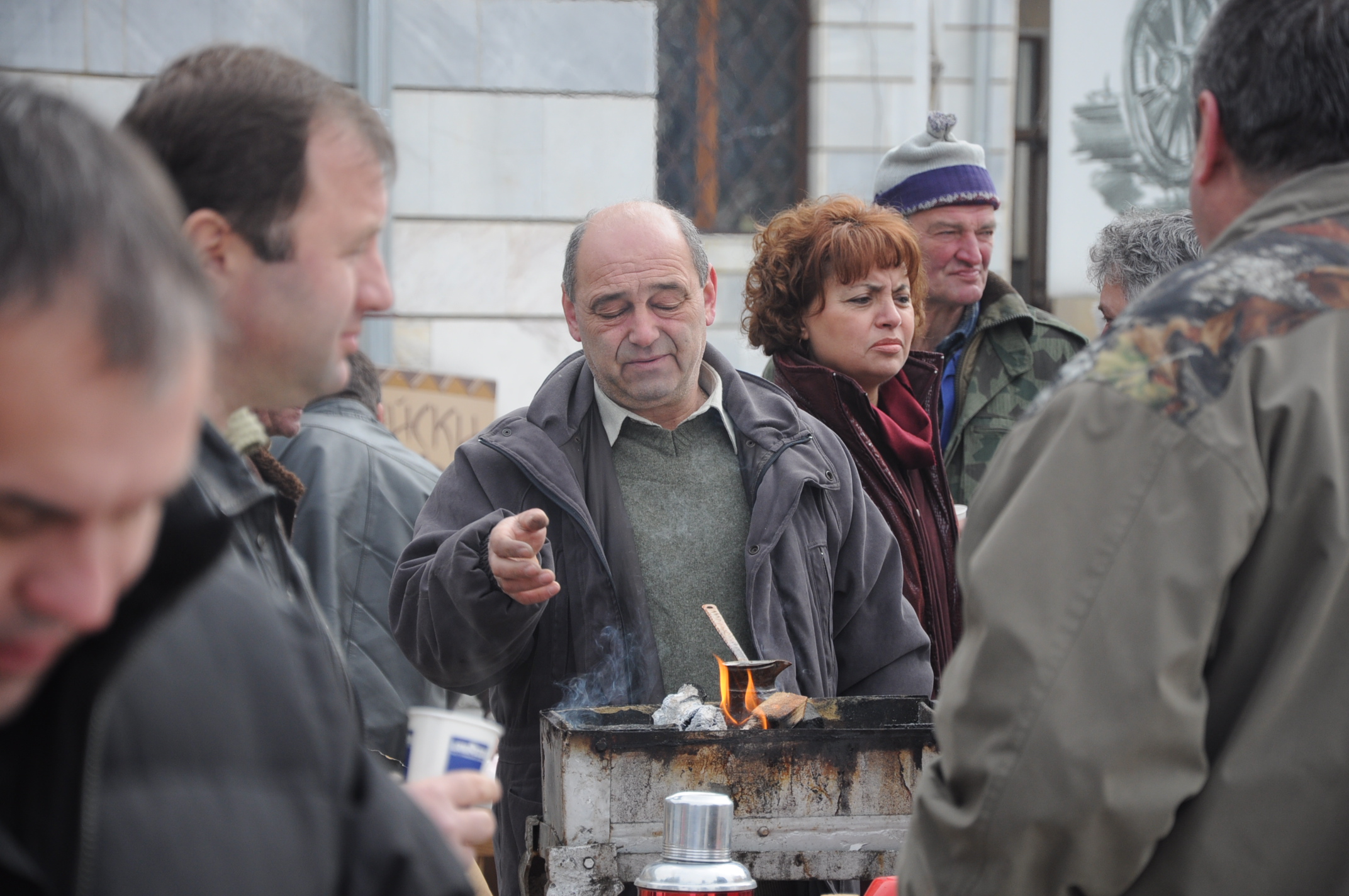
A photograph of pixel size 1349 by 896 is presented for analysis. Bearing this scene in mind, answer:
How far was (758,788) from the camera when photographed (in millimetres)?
2602

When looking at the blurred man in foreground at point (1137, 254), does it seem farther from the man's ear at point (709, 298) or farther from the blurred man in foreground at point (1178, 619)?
the blurred man in foreground at point (1178, 619)

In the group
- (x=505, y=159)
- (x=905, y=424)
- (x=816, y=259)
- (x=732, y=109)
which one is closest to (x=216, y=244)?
(x=816, y=259)

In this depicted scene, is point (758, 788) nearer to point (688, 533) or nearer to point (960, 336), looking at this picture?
point (688, 533)

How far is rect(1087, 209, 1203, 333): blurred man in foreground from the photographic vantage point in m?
3.78

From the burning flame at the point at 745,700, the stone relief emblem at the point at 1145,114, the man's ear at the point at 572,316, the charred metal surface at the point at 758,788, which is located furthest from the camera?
the stone relief emblem at the point at 1145,114

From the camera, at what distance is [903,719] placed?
9.85ft

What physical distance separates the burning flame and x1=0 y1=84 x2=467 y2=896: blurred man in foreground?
5.43 feet

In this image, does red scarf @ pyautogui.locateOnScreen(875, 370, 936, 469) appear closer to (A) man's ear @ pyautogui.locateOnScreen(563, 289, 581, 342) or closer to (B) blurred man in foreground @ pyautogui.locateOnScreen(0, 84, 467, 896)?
(A) man's ear @ pyautogui.locateOnScreen(563, 289, 581, 342)

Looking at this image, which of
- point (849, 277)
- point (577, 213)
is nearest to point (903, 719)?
point (849, 277)

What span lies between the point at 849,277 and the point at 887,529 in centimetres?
84

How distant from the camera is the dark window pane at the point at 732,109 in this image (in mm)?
7691

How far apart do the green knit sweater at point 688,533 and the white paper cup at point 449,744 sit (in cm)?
156

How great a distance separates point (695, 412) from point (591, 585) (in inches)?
24.9

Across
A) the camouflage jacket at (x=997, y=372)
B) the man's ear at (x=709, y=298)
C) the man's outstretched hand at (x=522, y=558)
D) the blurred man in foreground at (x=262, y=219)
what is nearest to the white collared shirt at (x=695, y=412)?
the man's ear at (x=709, y=298)
